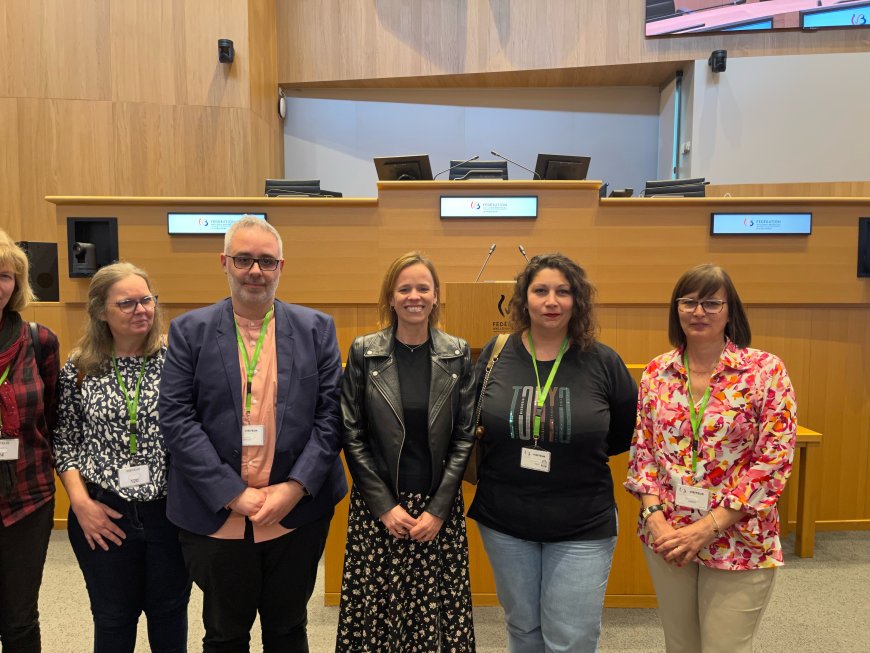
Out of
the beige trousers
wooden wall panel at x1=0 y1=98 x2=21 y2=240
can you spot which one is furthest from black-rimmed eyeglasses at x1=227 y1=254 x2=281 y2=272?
wooden wall panel at x1=0 y1=98 x2=21 y2=240

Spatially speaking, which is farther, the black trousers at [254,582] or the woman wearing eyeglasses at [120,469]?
the woman wearing eyeglasses at [120,469]

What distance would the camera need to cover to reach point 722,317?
1.61 meters

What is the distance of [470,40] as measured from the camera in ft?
20.7

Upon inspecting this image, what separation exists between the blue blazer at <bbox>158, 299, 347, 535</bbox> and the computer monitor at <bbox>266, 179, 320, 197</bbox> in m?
2.57

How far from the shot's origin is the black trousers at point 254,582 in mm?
1573

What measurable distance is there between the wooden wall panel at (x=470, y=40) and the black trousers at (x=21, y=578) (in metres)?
5.83

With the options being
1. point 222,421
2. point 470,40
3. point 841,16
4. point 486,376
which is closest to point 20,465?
point 222,421

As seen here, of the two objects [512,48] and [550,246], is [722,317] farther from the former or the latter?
[512,48]

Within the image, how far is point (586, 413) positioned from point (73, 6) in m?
6.21

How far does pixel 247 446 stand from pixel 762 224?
3.42 metres

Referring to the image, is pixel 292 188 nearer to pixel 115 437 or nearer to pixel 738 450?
pixel 115 437

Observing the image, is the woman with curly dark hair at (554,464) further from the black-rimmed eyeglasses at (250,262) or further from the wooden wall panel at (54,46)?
the wooden wall panel at (54,46)

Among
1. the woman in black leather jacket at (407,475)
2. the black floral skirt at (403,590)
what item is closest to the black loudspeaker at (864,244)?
the woman in black leather jacket at (407,475)

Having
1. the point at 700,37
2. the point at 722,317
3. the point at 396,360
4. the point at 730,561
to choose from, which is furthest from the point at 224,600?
the point at 700,37
